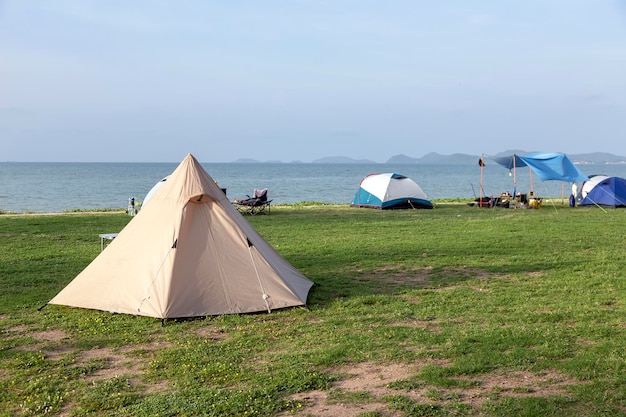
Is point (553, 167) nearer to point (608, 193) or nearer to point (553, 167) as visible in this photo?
point (553, 167)

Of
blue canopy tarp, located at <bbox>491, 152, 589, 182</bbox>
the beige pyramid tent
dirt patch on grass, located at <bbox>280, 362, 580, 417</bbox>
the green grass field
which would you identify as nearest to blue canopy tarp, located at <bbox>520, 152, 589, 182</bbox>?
blue canopy tarp, located at <bbox>491, 152, 589, 182</bbox>

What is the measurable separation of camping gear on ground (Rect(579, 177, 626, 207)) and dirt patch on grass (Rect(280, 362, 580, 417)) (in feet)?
69.0

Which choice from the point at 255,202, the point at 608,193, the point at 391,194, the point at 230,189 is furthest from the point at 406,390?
the point at 230,189

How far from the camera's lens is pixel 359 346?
22.0 feet

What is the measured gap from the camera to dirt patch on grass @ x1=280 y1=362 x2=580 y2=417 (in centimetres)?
513

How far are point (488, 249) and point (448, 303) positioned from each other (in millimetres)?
5136

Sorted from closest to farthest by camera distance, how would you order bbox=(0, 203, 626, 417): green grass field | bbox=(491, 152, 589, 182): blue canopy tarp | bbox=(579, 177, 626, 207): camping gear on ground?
bbox=(0, 203, 626, 417): green grass field, bbox=(491, 152, 589, 182): blue canopy tarp, bbox=(579, 177, 626, 207): camping gear on ground

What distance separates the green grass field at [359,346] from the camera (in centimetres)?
524

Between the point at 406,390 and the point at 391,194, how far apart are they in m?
19.2

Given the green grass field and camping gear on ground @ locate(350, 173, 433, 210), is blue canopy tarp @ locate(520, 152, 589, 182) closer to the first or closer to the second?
camping gear on ground @ locate(350, 173, 433, 210)

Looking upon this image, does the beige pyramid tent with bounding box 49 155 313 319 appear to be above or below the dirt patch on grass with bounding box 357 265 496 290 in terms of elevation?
above

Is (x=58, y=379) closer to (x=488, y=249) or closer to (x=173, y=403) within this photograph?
(x=173, y=403)

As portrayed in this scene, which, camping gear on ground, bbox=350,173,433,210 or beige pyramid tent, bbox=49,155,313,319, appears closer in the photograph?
beige pyramid tent, bbox=49,155,313,319

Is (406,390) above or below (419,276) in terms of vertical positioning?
below
